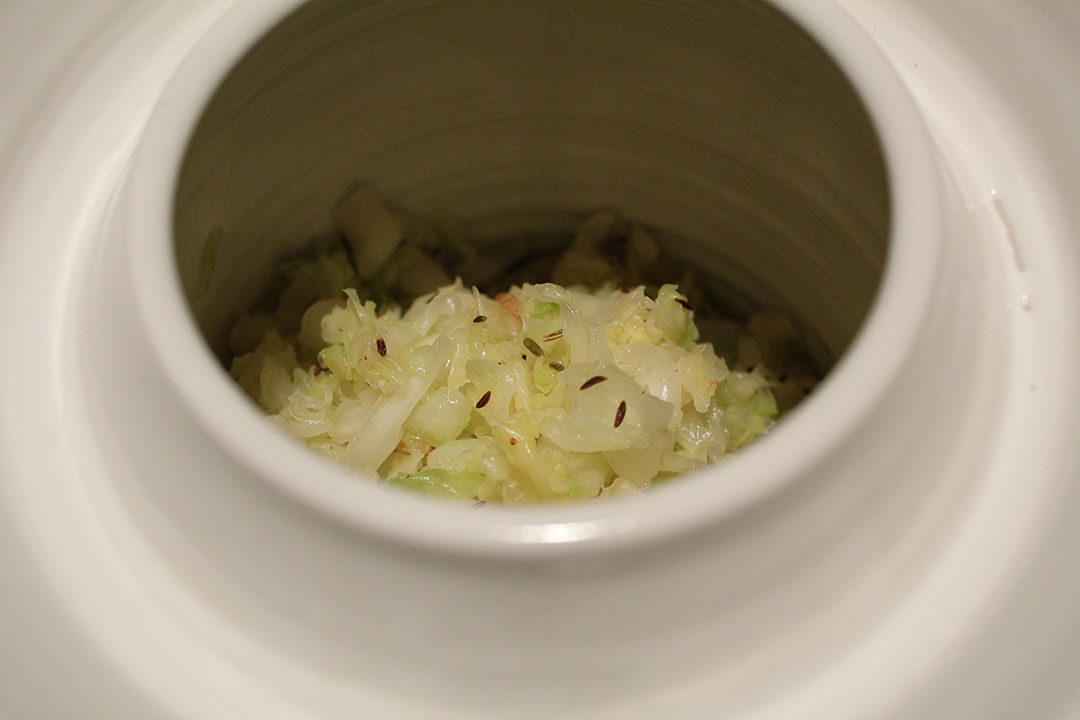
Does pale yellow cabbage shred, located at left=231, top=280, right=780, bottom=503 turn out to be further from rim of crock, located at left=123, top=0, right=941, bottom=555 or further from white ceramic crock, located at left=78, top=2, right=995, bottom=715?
rim of crock, located at left=123, top=0, right=941, bottom=555

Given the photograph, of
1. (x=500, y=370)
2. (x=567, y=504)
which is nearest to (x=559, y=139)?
(x=500, y=370)

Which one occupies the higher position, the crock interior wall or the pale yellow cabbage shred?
the crock interior wall

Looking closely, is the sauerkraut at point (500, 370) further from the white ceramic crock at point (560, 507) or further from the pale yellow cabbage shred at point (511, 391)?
the white ceramic crock at point (560, 507)

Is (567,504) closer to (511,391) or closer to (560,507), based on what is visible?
(560,507)

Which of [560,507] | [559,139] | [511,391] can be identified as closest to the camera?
[560,507]

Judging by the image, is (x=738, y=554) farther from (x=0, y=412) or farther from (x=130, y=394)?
(x=0, y=412)

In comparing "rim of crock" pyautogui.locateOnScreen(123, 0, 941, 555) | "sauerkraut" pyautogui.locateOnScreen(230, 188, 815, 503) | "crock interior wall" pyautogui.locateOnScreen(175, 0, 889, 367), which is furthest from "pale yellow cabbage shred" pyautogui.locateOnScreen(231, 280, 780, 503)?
"rim of crock" pyautogui.locateOnScreen(123, 0, 941, 555)
